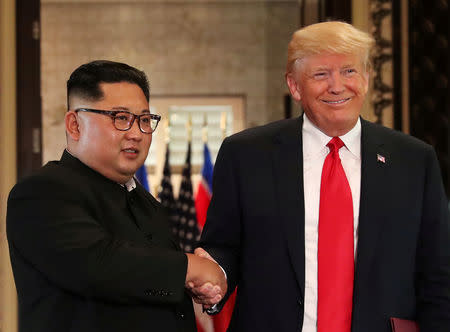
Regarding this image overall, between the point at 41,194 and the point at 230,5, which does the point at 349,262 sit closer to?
the point at 41,194

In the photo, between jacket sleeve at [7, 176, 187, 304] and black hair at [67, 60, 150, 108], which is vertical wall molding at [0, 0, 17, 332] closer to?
black hair at [67, 60, 150, 108]

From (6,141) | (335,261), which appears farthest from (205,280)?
(6,141)

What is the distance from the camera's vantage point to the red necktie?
1.86 meters

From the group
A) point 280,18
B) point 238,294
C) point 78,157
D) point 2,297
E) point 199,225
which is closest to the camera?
point 78,157

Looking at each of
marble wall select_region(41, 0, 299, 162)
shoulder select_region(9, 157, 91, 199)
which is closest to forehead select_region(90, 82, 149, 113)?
shoulder select_region(9, 157, 91, 199)

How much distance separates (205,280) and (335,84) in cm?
65

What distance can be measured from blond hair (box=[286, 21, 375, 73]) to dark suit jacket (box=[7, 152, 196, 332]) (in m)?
0.71

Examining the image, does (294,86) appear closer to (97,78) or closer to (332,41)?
(332,41)

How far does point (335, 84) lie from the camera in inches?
75.5

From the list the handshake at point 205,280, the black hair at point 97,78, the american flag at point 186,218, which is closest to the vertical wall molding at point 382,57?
the american flag at point 186,218

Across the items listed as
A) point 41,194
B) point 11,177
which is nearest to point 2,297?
point 11,177

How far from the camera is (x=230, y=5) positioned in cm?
756

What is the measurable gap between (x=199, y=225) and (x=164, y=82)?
238 cm

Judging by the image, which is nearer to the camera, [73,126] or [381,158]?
[73,126]
